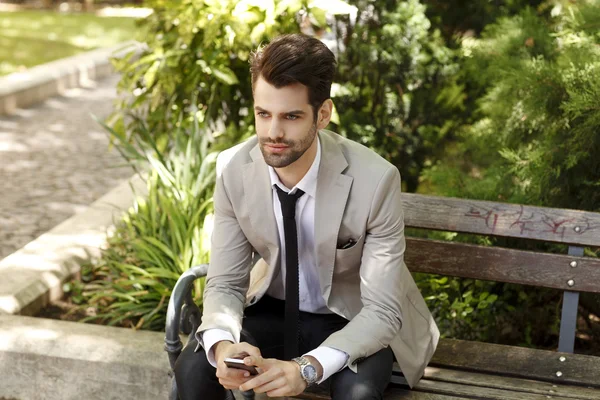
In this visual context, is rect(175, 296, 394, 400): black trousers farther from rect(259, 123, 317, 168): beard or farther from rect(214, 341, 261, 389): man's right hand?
rect(259, 123, 317, 168): beard

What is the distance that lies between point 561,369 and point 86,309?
2320mm

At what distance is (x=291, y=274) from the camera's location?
304 cm

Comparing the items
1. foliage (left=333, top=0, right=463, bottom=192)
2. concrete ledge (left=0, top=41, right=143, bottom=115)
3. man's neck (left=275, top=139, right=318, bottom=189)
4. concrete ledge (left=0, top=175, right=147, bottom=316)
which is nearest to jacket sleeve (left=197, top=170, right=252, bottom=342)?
man's neck (left=275, top=139, right=318, bottom=189)

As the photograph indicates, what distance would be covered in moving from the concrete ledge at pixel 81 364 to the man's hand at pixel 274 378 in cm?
101

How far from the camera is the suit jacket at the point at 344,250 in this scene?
9.55ft

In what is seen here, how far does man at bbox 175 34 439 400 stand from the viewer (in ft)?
9.11

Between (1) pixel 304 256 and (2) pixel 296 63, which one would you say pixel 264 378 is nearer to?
(1) pixel 304 256

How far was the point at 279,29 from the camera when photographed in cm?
469

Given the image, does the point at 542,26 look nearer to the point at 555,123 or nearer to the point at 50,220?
the point at 555,123

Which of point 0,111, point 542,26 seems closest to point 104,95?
point 0,111

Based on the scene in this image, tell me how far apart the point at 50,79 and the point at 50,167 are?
3185mm

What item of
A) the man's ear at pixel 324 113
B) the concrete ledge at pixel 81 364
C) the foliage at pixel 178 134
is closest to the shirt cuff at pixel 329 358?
the man's ear at pixel 324 113

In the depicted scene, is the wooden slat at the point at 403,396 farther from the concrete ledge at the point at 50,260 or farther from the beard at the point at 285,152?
the concrete ledge at the point at 50,260

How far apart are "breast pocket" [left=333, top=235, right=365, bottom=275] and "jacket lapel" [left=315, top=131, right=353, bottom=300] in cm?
3
